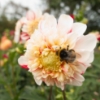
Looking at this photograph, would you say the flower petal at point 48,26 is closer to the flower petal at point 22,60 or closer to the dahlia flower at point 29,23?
the flower petal at point 22,60

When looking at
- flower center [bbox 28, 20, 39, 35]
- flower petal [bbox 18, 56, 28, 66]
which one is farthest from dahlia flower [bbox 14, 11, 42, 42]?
flower petal [bbox 18, 56, 28, 66]

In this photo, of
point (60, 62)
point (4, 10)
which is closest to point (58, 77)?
point (60, 62)

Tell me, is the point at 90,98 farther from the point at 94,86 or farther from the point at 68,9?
the point at 68,9

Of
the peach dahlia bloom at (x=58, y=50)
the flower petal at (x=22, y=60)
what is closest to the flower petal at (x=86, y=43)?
the peach dahlia bloom at (x=58, y=50)

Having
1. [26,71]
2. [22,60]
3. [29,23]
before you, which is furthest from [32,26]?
[26,71]

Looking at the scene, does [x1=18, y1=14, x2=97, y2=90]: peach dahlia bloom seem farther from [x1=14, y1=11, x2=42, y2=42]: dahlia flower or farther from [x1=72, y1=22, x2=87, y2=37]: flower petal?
[x1=14, y1=11, x2=42, y2=42]: dahlia flower

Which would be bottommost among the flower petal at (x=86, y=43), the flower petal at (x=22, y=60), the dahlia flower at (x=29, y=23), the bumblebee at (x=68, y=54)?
the dahlia flower at (x=29, y=23)
